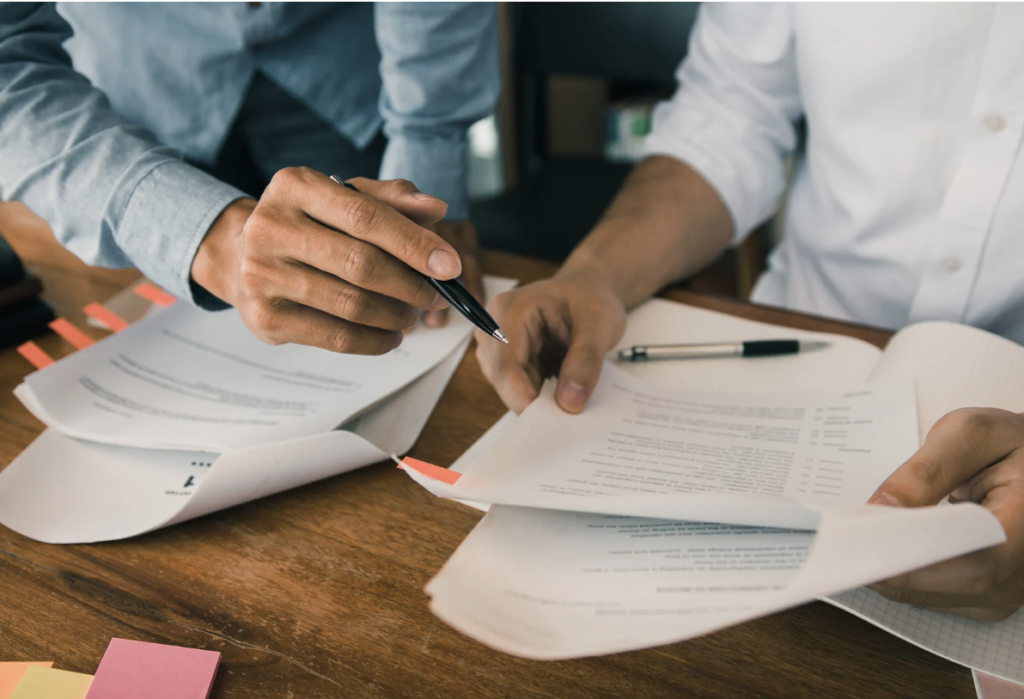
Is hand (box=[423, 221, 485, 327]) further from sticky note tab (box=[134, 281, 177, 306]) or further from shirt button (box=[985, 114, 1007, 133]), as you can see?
shirt button (box=[985, 114, 1007, 133])

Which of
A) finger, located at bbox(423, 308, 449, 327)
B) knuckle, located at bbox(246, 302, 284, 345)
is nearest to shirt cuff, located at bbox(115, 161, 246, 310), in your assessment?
knuckle, located at bbox(246, 302, 284, 345)

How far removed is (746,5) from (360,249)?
63cm

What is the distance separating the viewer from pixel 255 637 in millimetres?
448

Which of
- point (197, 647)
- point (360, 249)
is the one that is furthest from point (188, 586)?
point (360, 249)

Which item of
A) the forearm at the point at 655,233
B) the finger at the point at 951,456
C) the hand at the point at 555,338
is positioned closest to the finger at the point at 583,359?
the hand at the point at 555,338

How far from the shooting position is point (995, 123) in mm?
720

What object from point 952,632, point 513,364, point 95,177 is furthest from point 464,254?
point 952,632

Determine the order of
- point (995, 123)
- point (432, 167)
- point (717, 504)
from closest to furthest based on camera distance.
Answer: point (717, 504)
point (995, 123)
point (432, 167)

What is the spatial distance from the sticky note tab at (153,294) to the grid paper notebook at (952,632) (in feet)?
2.38

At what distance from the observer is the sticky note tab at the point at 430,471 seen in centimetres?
44

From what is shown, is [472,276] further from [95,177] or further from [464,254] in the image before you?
[95,177]

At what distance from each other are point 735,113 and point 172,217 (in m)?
0.69

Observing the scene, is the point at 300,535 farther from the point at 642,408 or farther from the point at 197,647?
the point at 642,408

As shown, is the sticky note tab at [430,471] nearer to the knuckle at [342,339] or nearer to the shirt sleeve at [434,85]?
the knuckle at [342,339]
